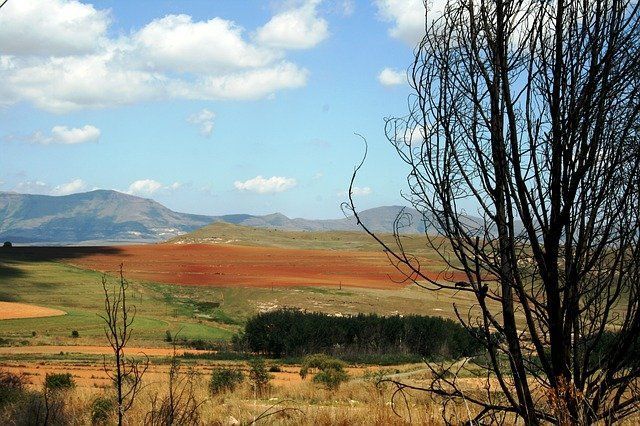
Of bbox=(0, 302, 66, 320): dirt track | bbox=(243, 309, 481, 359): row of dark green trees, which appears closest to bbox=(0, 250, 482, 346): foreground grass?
bbox=(0, 302, 66, 320): dirt track

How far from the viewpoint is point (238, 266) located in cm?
9006

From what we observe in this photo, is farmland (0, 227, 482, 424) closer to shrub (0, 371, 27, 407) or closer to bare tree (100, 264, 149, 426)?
bare tree (100, 264, 149, 426)

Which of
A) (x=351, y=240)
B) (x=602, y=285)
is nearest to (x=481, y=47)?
(x=602, y=285)

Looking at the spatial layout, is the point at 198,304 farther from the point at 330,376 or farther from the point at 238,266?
the point at 330,376

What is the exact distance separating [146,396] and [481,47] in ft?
38.1

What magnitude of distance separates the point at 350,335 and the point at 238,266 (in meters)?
48.7

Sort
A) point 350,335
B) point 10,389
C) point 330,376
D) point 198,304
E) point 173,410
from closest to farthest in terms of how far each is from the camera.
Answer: point 173,410, point 10,389, point 330,376, point 350,335, point 198,304

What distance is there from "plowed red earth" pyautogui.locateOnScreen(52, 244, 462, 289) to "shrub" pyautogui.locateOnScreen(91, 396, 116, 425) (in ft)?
179

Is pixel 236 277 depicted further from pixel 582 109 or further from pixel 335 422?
pixel 582 109

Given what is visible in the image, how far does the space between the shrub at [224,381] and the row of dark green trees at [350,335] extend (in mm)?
19707

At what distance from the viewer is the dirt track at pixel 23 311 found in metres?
48.9

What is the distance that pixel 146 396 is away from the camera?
1478cm

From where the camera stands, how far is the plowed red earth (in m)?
73.7

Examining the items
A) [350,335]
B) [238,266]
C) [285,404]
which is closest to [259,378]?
[285,404]
